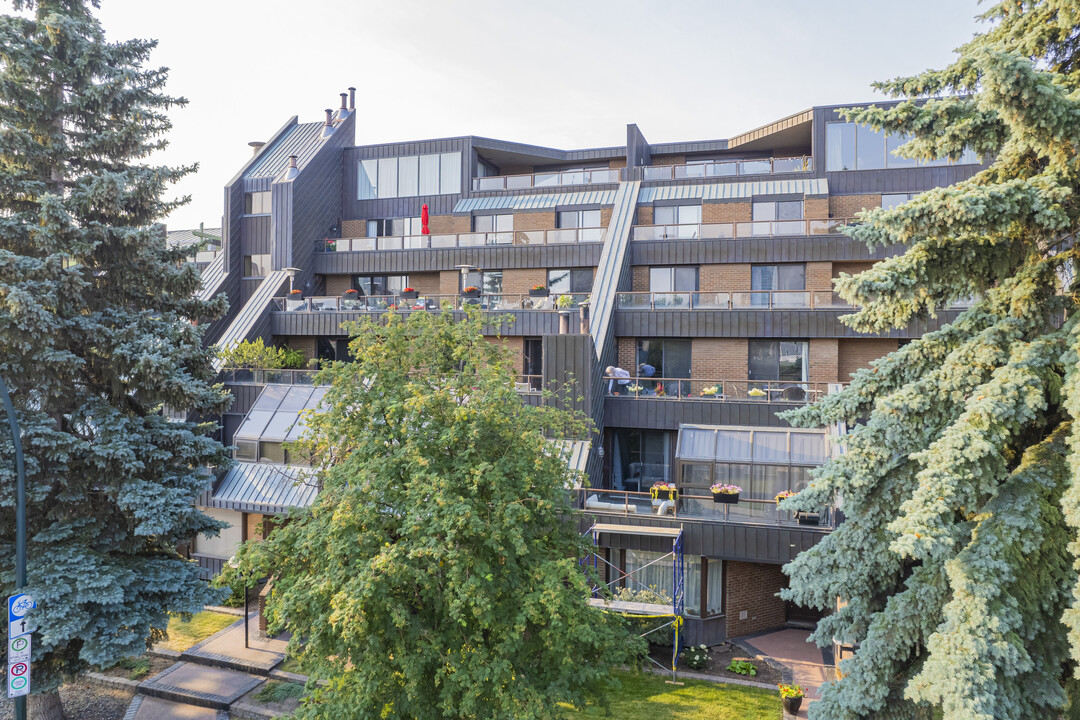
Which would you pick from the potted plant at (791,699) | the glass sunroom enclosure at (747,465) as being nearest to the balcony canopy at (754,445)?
the glass sunroom enclosure at (747,465)

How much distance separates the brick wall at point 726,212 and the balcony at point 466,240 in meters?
4.69

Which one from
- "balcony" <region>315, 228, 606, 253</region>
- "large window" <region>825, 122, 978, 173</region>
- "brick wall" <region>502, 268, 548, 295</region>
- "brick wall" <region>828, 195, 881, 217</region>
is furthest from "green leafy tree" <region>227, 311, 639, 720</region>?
"large window" <region>825, 122, 978, 173</region>

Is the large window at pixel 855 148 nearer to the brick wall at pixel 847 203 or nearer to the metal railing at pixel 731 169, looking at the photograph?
the metal railing at pixel 731 169

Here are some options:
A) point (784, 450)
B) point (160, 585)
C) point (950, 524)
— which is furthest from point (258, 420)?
point (950, 524)

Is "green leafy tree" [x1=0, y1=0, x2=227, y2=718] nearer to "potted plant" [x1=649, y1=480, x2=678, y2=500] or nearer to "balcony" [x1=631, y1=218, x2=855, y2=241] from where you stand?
"potted plant" [x1=649, y1=480, x2=678, y2=500]

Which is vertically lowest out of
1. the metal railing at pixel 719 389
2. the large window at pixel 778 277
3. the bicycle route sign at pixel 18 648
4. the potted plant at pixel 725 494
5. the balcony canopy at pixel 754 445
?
the bicycle route sign at pixel 18 648

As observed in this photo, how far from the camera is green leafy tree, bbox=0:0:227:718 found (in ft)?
38.5

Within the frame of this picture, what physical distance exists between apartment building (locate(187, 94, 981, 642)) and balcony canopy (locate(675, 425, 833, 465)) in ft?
0.21

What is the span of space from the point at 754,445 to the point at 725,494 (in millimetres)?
2547

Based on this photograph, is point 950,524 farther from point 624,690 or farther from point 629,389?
point 629,389

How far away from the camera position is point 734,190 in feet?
92.8

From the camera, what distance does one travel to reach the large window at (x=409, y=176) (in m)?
32.5

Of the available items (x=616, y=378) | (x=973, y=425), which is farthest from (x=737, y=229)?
(x=973, y=425)

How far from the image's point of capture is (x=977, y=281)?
8375mm
